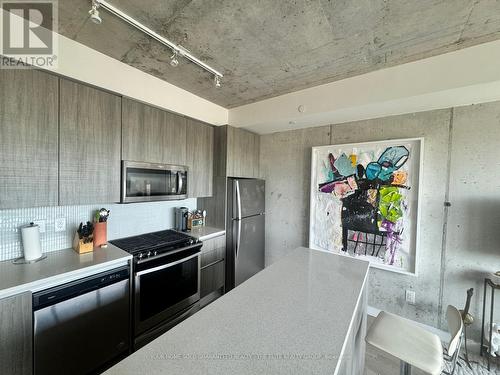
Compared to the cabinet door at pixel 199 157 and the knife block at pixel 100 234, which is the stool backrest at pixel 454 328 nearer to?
the cabinet door at pixel 199 157

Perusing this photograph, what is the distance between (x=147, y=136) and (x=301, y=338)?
2.14 metres

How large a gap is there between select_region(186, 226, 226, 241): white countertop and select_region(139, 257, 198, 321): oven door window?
0.87 feet

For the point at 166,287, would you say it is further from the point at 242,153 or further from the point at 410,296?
the point at 410,296

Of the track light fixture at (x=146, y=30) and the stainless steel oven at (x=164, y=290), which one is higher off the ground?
the track light fixture at (x=146, y=30)

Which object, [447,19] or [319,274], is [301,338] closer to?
[319,274]

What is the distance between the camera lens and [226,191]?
8.86 feet

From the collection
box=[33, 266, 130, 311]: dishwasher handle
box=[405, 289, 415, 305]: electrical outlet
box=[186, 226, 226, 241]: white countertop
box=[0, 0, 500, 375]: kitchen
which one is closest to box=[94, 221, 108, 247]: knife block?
box=[0, 0, 500, 375]: kitchen

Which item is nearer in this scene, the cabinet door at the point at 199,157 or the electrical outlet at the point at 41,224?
the electrical outlet at the point at 41,224

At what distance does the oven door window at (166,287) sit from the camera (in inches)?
71.5

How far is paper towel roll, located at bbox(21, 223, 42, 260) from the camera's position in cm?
151

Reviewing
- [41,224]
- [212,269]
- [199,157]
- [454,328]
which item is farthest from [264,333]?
[199,157]

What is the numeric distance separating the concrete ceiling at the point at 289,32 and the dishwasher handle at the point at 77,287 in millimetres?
1884

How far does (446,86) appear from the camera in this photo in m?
1.64

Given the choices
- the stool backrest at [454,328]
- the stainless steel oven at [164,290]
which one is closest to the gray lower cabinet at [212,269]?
the stainless steel oven at [164,290]
